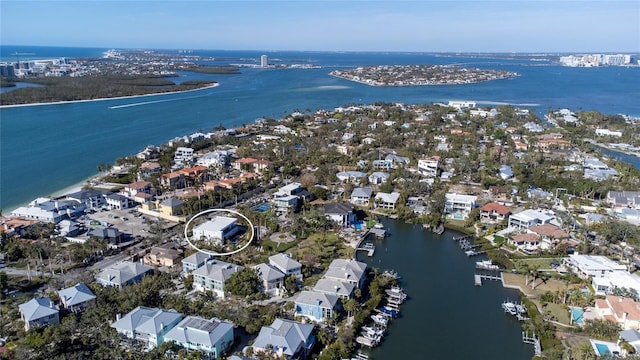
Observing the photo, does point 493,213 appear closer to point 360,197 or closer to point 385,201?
point 385,201

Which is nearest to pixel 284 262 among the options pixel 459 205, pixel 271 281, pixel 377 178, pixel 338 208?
pixel 271 281

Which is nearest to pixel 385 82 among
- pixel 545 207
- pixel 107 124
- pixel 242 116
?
pixel 242 116

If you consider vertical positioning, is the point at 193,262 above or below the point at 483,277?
above

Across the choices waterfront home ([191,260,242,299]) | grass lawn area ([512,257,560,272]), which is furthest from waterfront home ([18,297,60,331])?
grass lawn area ([512,257,560,272])

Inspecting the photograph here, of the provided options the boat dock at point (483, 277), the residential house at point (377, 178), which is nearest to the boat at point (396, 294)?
the boat dock at point (483, 277)

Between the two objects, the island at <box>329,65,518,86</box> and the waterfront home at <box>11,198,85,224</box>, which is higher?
the island at <box>329,65,518,86</box>

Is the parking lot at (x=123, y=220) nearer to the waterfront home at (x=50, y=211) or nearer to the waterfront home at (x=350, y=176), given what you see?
the waterfront home at (x=50, y=211)

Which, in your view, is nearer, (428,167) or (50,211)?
(50,211)

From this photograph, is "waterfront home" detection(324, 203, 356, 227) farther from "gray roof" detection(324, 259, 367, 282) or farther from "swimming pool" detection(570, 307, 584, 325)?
"swimming pool" detection(570, 307, 584, 325)
